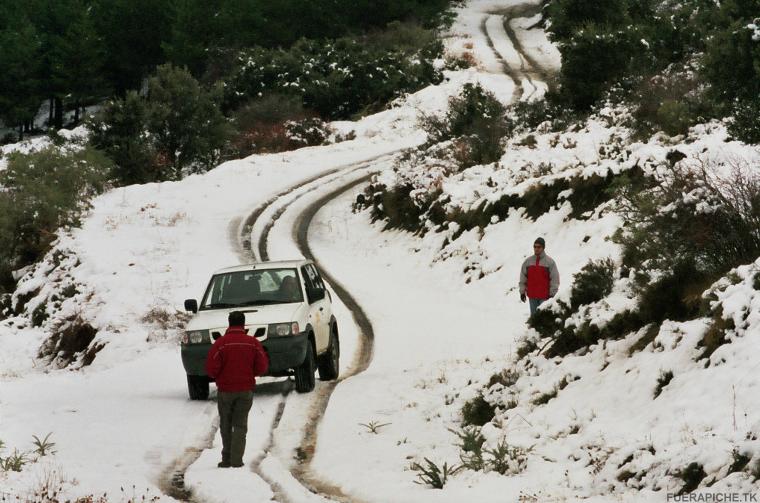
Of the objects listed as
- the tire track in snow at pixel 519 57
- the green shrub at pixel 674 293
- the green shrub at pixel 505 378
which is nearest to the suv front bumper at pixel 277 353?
the green shrub at pixel 505 378

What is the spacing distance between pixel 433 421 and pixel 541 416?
5.68ft

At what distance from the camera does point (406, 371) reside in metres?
14.6

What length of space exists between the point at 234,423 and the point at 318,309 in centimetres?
443

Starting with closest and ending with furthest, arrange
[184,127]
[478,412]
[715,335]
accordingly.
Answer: [715,335], [478,412], [184,127]

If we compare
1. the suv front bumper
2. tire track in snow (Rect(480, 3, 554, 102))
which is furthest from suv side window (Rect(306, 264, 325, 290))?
tire track in snow (Rect(480, 3, 554, 102))

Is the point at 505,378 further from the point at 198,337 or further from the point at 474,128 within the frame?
A: the point at 474,128

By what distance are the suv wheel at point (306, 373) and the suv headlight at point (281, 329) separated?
376 mm

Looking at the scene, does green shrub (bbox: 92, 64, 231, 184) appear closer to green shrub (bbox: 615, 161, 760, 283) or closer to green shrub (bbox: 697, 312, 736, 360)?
green shrub (bbox: 615, 161, 760, 283)

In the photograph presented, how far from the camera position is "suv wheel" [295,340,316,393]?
42.3ft

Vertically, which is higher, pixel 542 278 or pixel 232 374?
pixel 542 278

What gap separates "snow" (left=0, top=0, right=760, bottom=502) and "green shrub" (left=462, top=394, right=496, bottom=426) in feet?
0.46

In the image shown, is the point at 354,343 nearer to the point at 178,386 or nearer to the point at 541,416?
the point at 178,386

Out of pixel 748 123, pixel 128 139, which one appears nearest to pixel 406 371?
pixel 748 123

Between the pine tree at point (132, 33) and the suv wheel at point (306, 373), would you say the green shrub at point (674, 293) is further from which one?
the pine tree at point (132, 33)
